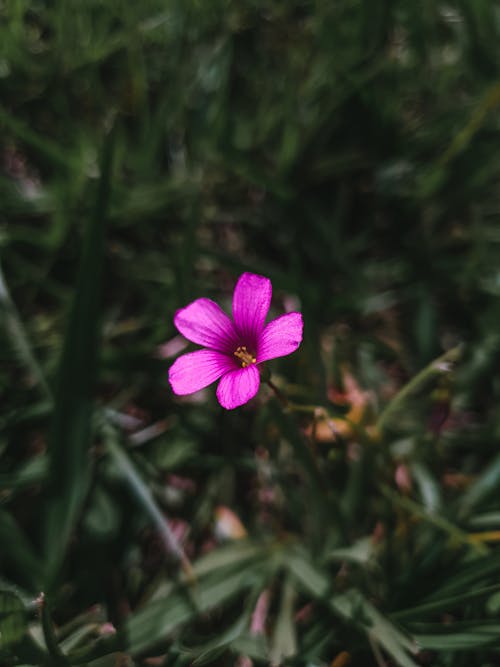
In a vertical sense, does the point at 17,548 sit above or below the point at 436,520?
above

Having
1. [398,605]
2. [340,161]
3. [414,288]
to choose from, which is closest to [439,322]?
[414,288]

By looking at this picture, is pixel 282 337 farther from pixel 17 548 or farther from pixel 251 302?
pixel 17 548

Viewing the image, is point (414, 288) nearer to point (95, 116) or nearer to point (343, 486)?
point (343, 486)

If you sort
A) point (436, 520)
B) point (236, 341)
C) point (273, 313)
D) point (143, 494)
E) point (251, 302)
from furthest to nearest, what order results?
point (273, 313) → point (143, 494) → point (436, 520) → point (236, 341) → point (251, 302)

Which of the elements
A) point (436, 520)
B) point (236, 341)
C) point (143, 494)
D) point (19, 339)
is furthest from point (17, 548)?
point (436, 520)

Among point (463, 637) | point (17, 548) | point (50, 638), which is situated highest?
point (17, 548)

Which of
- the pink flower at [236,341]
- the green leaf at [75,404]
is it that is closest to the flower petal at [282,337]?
the pink flower at [236,341]

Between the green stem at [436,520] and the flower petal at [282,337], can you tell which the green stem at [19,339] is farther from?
the green stem at [436,520]
